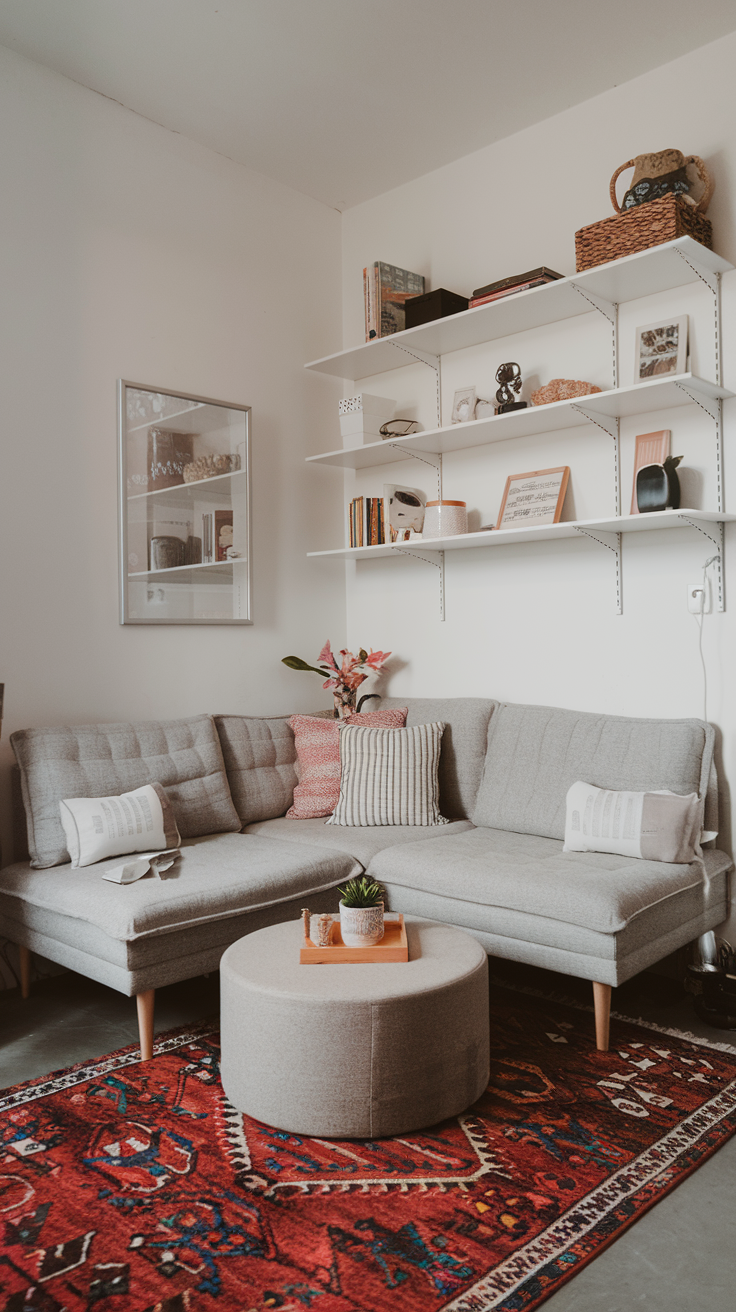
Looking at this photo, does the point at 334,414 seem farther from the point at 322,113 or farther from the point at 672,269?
the point at 672,269

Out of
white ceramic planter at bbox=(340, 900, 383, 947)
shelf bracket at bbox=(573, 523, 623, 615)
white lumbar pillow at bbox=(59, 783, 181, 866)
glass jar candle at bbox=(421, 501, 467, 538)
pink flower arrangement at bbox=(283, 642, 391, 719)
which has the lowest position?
white ceramic planter at bbox=(340, 900, 383, 947)

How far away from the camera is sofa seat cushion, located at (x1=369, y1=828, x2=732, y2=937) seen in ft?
7.75

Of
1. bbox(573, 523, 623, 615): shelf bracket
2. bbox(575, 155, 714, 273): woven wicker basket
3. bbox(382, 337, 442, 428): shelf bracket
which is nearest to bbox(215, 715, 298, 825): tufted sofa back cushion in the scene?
bbox(573, 523, 623, 615): shelf bracket

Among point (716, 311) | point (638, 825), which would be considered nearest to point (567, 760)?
point (638, 825)

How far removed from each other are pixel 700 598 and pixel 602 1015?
1.37 meters

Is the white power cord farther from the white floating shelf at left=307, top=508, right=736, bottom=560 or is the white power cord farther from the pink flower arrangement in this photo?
the pink flower arrangement

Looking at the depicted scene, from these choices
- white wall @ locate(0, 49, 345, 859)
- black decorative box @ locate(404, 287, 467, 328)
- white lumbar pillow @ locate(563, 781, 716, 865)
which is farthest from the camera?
black decorative box @ locate(404, 287, 467, 328)

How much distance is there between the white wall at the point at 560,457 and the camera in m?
3.00

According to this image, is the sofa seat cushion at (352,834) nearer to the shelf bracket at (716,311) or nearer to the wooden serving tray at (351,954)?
the wooden serving tray at (351,954)

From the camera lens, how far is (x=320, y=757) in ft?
11.7

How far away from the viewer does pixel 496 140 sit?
12.0ft

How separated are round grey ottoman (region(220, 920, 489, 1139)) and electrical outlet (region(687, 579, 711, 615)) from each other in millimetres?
1515

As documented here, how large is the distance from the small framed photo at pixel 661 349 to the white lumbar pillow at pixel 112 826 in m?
2.13

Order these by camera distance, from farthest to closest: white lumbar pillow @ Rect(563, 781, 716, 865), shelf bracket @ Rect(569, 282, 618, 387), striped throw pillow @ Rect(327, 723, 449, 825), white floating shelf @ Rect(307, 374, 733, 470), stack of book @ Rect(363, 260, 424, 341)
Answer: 1. stack of book @ Rect(363, 260, 424, 341)
2. striped throw pillow @ Rect(327, 723, 449, 825)
3. shelf bracket @ Rect(569, 282, 618, 387)
4. white floating shelf @ Rect(307, 374, 733, 470)
5. white lumbar pillow @ Rect(563, 781, 716, 865)
